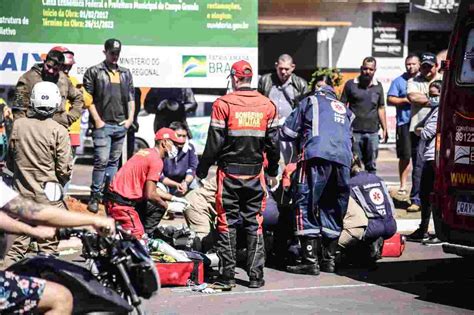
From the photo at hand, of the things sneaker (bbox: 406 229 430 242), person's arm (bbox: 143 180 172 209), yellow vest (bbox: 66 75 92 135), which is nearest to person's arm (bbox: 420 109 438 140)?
sneaker (bbox: 406 229 430 242)

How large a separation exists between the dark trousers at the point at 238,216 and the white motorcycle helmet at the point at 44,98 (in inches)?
63.5

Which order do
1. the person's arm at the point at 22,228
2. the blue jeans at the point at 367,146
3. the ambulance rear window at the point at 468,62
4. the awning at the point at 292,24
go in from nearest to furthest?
the person's arm at the point at 22,228 < the ambulance rear window at the point at 468,62 < the blue jeans at the point at 367,146 < the awning at the point at 292,24

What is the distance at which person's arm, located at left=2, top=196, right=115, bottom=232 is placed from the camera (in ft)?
16.4

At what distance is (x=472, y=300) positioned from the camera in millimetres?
8672

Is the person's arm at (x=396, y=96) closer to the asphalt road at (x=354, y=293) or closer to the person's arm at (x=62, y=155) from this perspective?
the asphalt road at (x=354, y=293)

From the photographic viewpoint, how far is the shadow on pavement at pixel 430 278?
8812 millimetres

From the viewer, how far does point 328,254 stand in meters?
10.0

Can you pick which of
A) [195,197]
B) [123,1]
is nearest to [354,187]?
[195,197]

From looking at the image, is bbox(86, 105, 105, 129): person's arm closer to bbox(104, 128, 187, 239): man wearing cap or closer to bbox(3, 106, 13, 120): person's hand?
bbox(3, 106, 13, 120): person's hand

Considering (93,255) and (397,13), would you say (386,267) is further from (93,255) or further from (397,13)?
(397,13)

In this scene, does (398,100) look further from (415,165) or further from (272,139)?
(272,139)

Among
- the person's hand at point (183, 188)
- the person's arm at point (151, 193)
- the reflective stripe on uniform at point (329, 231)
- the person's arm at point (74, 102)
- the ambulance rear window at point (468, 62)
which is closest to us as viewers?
the ambulance rear window at point (468, 62)

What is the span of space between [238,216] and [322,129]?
1.31 meters

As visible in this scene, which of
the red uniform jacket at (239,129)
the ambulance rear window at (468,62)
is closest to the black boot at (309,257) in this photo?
the red uniform jacket at (239,129)
